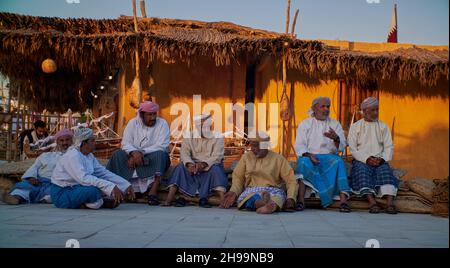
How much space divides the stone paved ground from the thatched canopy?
383 centimetres

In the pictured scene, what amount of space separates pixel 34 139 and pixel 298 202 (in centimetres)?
590

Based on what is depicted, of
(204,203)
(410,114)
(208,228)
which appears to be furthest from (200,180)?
(410,114)

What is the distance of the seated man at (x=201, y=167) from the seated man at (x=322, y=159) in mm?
1043

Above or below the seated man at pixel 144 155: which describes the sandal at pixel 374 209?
below

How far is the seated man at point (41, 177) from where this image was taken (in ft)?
20.4

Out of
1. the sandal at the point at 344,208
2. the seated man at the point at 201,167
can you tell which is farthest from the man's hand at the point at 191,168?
the sandal at the point at 344,208

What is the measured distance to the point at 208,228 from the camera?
426 centimetres

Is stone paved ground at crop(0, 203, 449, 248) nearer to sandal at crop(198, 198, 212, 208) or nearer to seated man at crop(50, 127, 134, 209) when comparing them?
seated man at crop(50, 127, 134, 209)

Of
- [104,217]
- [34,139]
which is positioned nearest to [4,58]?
[34,139]

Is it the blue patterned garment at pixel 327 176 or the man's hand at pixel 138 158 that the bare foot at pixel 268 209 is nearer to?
the blue patterned garment at pixel 327 176

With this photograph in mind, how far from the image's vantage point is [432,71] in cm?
907

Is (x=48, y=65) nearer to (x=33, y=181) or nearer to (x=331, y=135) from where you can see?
(x=33, y=181)

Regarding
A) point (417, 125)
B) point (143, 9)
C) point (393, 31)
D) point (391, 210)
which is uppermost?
point (143, 9)

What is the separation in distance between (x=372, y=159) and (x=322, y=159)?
0.63 metres
